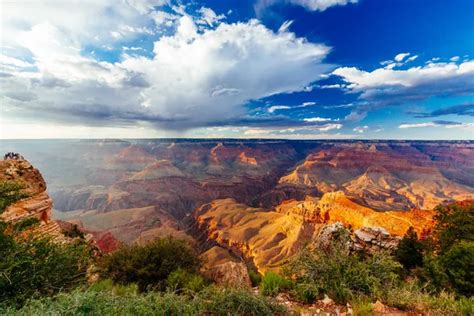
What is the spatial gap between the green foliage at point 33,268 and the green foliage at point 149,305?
1417 mm

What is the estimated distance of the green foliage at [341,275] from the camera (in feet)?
17.3

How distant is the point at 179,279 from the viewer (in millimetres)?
6973

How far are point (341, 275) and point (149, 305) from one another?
4757mm

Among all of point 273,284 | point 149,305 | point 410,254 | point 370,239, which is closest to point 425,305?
point 273,284

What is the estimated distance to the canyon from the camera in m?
42.9

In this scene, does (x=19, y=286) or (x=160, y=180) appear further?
(x=160, y=180)

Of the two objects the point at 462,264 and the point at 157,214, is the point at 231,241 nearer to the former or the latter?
the point at 157,214

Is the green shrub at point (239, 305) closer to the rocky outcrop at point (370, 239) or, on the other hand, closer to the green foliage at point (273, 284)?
the green foliage at point (273, 284)

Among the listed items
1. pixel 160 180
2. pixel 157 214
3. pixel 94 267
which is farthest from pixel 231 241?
pixel 160 180

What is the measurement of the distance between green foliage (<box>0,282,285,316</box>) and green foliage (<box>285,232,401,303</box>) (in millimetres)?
1878

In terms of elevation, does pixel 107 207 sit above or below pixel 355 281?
below

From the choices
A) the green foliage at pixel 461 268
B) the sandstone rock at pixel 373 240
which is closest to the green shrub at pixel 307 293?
the green foliage at pixel 461 268

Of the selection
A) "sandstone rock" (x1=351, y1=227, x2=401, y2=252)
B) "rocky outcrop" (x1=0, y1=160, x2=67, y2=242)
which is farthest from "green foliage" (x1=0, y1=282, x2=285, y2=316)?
"sandstone rock" (x1=351, y1=227, x2=401, y2=252)

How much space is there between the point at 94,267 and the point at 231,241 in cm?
5056
